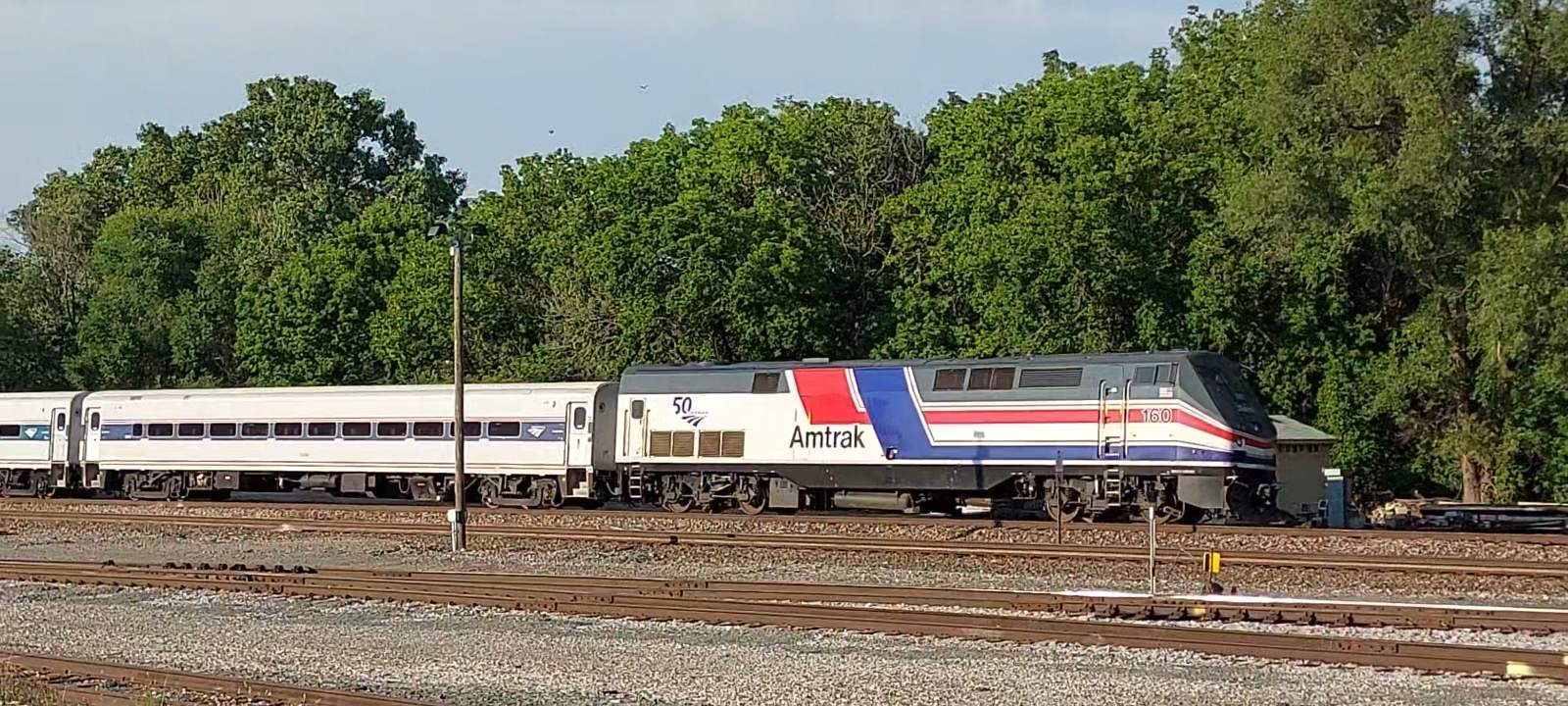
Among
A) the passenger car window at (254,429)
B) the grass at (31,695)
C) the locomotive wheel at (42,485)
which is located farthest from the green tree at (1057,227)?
the grass at (31,695)

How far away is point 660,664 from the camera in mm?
15562

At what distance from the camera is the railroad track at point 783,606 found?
14828mm

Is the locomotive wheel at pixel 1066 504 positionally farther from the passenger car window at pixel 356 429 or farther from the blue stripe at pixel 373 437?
the passenger car window at pixel 356 429

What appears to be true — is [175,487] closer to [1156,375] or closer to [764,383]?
[764,383]

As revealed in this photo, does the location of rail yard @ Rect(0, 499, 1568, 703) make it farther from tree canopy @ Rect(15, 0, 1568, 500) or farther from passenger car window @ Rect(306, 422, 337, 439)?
tree canopy @ Rect(15, 0, 1568, 500)

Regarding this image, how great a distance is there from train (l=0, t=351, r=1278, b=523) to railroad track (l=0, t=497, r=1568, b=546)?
28.8 inches

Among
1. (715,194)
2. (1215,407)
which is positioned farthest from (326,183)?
(1215,407)

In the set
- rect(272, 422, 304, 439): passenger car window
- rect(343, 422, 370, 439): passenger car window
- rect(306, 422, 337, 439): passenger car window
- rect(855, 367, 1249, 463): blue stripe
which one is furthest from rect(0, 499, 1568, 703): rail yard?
rect(272, 422, 304, 439): passenger car window

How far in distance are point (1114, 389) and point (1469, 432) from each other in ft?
52.8

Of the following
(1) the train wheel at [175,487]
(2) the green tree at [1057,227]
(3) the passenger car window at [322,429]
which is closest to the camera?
(3) the passenger car window at [322,429]

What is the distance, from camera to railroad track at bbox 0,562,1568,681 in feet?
48.6

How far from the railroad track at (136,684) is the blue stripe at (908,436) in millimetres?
17708

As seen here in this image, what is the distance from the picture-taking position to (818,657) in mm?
15805

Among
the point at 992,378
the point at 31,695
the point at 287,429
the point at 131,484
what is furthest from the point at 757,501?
the point at 31,695
